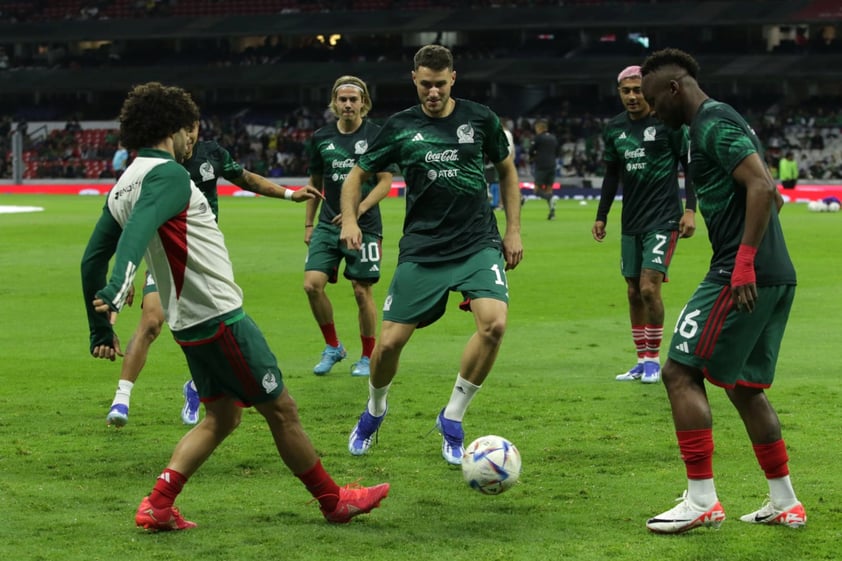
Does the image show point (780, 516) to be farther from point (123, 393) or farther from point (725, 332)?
point (123, 393)

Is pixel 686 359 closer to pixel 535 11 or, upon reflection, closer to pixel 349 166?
pixel 349 166

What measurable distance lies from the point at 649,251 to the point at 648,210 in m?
0.34

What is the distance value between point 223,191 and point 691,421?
43.1 meters

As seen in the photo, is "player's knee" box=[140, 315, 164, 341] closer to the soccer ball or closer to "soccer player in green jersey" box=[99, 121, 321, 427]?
"soccer player in green jersey" box=[99, 121, 321, 427]

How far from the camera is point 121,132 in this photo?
6.05m

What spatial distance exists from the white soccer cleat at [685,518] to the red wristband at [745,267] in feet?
3.38

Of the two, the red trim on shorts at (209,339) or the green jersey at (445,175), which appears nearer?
the red trim on shorts at (209,339)

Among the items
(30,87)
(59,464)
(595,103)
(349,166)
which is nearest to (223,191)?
(595,103)

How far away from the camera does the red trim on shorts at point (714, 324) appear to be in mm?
6039

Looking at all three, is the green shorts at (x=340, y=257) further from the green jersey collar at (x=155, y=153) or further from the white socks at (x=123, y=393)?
the green jersey collar at (x=155, y=153)

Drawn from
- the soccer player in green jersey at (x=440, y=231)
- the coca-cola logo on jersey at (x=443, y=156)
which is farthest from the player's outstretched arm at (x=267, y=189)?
the coca-cola logo on jersey at (x=443, y=156)

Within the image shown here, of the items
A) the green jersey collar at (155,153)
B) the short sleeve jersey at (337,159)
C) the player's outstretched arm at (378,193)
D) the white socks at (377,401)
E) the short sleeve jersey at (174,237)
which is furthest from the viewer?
the short sleeve jersey at (337,159)

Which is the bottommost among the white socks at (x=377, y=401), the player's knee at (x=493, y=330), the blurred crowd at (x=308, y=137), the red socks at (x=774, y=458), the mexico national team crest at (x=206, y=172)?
the blurred crowd at (x=308, y=137)

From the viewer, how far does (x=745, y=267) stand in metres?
5.86
